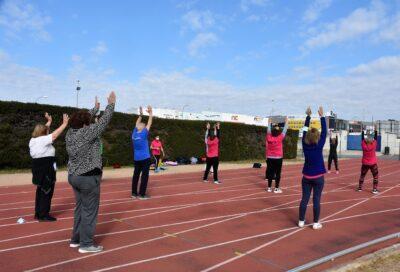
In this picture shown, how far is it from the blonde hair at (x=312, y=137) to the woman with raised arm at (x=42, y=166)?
13.8 feet

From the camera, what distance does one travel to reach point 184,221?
7648 millimetres

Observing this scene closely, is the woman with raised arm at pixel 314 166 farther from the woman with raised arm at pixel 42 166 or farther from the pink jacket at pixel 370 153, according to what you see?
the pink jacket at pixel 370 153

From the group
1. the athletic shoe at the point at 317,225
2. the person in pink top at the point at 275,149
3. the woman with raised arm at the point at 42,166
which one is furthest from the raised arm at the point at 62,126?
the person in pink top at the point at 275,149

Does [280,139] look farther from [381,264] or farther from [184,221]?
[381,264]

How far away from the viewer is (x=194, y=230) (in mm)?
6969

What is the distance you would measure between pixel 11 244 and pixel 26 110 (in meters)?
12.5

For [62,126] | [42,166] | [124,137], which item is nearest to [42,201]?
[42,166]

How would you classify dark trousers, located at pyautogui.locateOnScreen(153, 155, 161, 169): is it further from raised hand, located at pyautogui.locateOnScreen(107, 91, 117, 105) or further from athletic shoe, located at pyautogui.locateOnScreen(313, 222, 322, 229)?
raised hand, located at pyautogui.locateOnScreen(107, 91, 117, 105)

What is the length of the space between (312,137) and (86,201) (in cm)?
386

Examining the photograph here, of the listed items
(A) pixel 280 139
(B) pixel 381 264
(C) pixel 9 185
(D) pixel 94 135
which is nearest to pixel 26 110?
(C) pixel 9 185

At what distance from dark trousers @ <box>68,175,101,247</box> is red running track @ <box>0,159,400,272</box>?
0.82 ft

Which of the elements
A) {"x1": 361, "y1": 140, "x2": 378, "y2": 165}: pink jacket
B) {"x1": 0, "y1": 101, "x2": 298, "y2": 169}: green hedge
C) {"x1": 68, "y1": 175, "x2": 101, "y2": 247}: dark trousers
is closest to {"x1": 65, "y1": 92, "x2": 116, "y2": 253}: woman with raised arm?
{"x1": 68, "y1": 175, "x2": 101, "y2": 247}: dark trousers

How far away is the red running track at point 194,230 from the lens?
5.31 meters

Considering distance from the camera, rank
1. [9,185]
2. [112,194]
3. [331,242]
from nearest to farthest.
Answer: [331,242] → [112,194] → [9,185]
